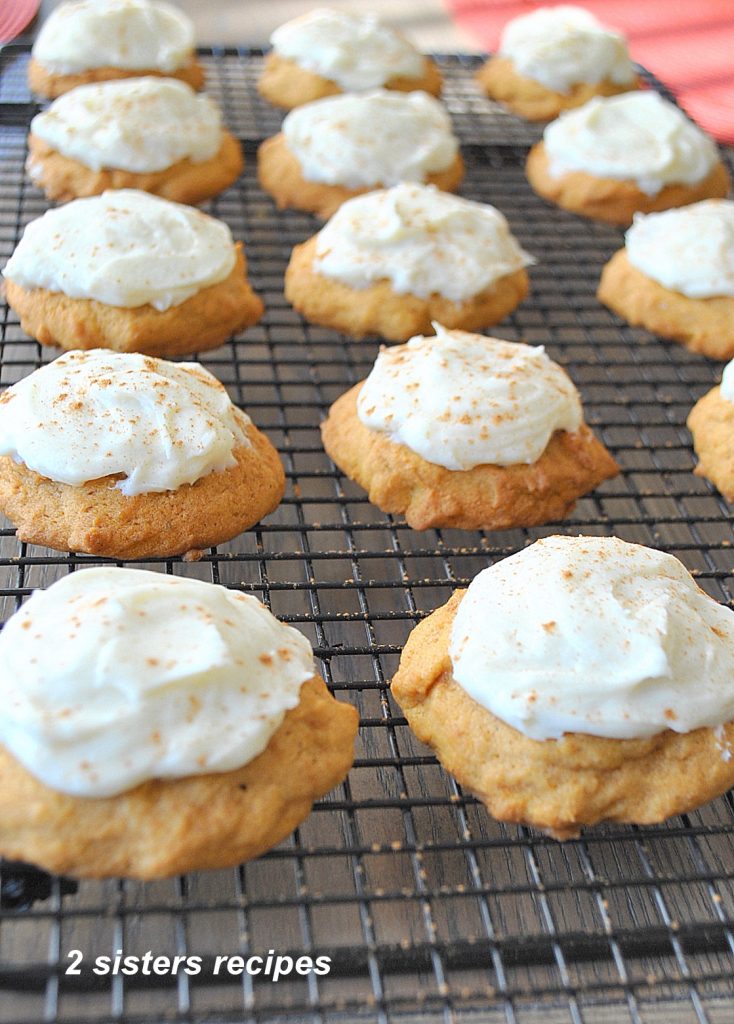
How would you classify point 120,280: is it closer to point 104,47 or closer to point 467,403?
point 467,403

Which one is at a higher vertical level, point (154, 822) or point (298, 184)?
point (154, 822)

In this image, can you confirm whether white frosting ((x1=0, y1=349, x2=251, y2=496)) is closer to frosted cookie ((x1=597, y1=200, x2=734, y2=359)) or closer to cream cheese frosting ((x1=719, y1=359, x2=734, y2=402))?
cream cheese frosting ((x1=719, y1=359, x2=734, y2=402))

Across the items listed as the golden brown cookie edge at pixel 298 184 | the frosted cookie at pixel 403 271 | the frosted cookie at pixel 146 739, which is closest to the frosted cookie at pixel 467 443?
the frosted cookie at pixel 403 271

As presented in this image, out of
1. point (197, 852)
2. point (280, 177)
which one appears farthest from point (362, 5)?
point (197, 852)

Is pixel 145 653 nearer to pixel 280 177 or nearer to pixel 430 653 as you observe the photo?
pixel 430 653

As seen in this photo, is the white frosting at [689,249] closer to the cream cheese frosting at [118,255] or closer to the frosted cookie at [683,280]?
the frosted cookie at [683,280]

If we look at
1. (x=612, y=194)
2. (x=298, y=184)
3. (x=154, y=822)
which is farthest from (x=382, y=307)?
(x=154, y=822)

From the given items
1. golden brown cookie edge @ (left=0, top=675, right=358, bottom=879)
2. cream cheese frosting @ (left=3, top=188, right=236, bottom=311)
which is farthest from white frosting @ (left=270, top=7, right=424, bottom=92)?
golden brown cookie edge @ (left=0, top=675, right=358, bottom=879)
